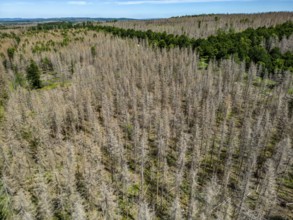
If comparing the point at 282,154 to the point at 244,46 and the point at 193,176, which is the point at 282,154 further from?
the point at 244,46

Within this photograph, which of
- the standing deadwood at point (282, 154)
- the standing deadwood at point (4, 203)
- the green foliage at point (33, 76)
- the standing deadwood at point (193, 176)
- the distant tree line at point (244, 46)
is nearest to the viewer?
the standing deadwood at point (4, 203)

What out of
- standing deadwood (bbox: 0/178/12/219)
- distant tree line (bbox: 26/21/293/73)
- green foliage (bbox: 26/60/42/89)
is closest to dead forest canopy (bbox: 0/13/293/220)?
standing deadwood (bbox: 0/178/12/219)

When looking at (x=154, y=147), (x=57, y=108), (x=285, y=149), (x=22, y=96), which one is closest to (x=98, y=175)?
(x=154, y=147)

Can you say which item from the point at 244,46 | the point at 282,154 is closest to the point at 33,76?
the point at 282,154

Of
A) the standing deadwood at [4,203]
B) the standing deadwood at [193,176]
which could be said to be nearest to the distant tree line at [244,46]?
the standing deadwood at [193,176]

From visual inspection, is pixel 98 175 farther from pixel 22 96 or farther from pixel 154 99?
pixel 22 96

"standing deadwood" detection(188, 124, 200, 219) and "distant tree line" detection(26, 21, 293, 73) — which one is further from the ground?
"distant tree line" detection(26, 21, 293, 73)

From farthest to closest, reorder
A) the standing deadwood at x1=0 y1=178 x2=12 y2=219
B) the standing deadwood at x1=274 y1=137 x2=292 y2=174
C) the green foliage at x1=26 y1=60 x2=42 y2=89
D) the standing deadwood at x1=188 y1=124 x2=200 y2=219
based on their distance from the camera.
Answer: the green foliage at x1=26 y1=60 x2=42 y2=89, the standing deadwood at x1=274 y1=137 x2=292 y2=174, the standing deadwood at x1=188 y1=124 x2=200 y2=219, the standing deadwood at x1=0 y1=178 x2=12 y2=219

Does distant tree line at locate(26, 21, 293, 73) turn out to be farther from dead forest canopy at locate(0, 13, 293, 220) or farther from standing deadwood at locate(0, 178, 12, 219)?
standing deadwood at locate(0, 178, 12, 219)

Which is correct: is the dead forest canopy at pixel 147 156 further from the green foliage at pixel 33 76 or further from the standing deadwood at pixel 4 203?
the green foliage at pixel 33 76

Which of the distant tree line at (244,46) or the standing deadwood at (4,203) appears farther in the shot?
the distant tree line at (244,46)

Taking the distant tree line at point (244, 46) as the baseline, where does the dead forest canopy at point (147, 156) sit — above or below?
below
